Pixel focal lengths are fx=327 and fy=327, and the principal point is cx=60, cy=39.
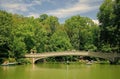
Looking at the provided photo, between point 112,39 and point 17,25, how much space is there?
17676mm

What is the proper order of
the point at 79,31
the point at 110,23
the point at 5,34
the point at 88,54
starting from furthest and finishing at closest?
the point at 79,31, the point at 88,54, the point at 110,23, the point at 5,34

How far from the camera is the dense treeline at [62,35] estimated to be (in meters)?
50.5

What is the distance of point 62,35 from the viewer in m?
72.6

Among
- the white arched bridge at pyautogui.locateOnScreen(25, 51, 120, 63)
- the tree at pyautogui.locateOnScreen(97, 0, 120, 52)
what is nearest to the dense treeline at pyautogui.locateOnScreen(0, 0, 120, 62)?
the tree at pyautogui.locateOnScreen(97, 0, 120, 52)

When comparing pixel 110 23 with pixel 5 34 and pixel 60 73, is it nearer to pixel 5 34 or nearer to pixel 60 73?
pixel 5 34

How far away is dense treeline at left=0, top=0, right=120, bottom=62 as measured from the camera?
5049 centimetres

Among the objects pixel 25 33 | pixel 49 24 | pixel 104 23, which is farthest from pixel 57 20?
pixel 104 23

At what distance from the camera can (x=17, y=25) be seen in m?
59.8

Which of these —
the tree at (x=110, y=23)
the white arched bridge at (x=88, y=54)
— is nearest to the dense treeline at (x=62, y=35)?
the tree at (x=110, y=23)

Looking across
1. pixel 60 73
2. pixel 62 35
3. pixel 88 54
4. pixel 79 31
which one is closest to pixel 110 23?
pixel 88 54

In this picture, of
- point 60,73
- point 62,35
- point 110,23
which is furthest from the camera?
point 62,35

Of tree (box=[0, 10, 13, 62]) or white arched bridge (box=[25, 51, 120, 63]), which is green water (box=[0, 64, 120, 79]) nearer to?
tree (box=[0, 10, 13, 62])

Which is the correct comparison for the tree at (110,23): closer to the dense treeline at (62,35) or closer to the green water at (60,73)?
the dense treeline at (62,35)

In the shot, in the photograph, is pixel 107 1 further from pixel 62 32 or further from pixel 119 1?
pixel 62 32
